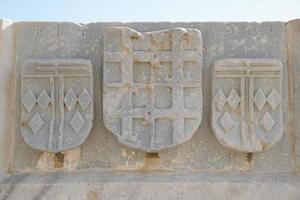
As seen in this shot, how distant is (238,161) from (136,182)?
68 cm

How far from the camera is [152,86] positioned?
9.94ft

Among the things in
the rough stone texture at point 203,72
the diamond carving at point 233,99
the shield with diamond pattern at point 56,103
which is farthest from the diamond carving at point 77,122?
the diamond carving at point 233,99

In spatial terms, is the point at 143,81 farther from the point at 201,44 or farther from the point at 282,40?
the point at 282,40

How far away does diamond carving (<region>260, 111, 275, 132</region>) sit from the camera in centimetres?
301

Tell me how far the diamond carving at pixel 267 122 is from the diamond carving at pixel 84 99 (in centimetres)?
112

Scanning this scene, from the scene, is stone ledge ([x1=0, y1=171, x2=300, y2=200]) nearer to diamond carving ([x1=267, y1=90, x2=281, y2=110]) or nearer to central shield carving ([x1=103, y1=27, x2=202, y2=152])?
central shield carving ([x1=103, y1=27, x2=202, y2=152])

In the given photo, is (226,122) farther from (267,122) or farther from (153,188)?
(153,188)

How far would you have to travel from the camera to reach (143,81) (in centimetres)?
305

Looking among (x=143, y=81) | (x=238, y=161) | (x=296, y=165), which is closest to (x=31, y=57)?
(x=143, y=81)

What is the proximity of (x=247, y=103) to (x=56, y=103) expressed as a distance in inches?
48.8

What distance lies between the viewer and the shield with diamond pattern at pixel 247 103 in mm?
3010

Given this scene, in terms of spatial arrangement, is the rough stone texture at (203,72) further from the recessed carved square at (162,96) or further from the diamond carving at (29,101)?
the recessed carved square at (162,96)

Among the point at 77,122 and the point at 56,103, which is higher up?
the point at 56,103

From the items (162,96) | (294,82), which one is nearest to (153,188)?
(162,96)
